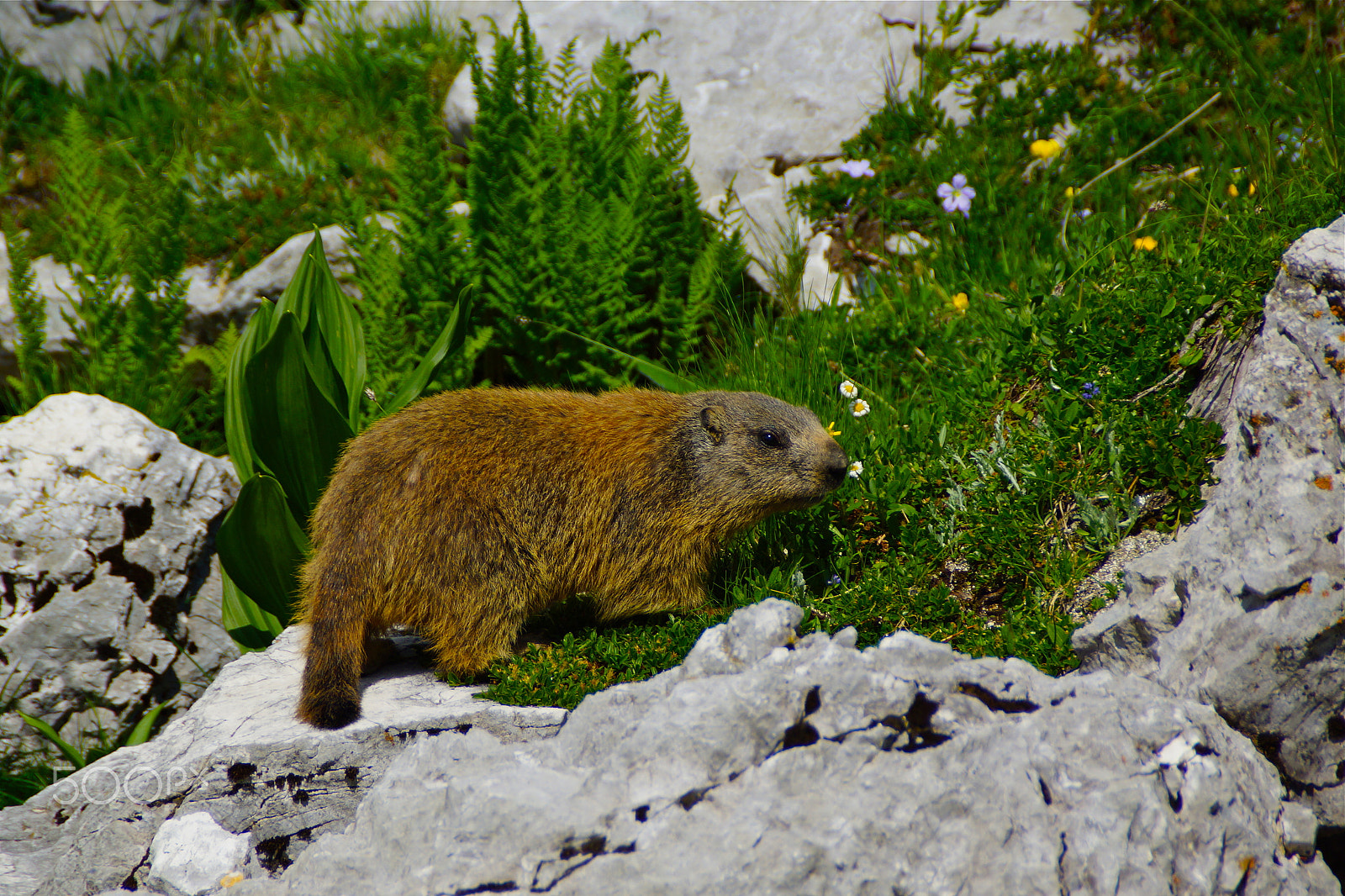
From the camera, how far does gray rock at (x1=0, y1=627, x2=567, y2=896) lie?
386cm

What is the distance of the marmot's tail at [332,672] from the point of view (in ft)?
13.3

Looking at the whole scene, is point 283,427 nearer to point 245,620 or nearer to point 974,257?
point 245,620

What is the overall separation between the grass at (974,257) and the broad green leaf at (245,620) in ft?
6.01

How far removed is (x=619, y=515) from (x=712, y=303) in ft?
9.66

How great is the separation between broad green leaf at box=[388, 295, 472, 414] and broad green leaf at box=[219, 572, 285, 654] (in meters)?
1.56

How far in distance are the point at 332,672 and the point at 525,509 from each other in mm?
1215

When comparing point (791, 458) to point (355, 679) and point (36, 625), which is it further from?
point (36, 625)

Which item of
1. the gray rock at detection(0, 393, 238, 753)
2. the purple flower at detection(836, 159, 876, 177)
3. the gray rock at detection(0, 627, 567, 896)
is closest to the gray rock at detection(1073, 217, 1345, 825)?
the gray rock at detection(0, 627, 567, 896)

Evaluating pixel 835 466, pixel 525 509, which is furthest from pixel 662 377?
pixel 525 509

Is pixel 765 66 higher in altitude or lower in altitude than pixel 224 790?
higher

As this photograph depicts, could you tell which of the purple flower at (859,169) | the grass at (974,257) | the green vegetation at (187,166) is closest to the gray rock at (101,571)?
the green vegetation at (187,166)

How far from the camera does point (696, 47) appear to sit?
9.11m

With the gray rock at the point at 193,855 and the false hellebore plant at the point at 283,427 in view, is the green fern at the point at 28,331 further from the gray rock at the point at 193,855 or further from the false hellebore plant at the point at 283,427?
the gray rock at the point at 193,855

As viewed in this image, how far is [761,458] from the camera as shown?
5152 mm
